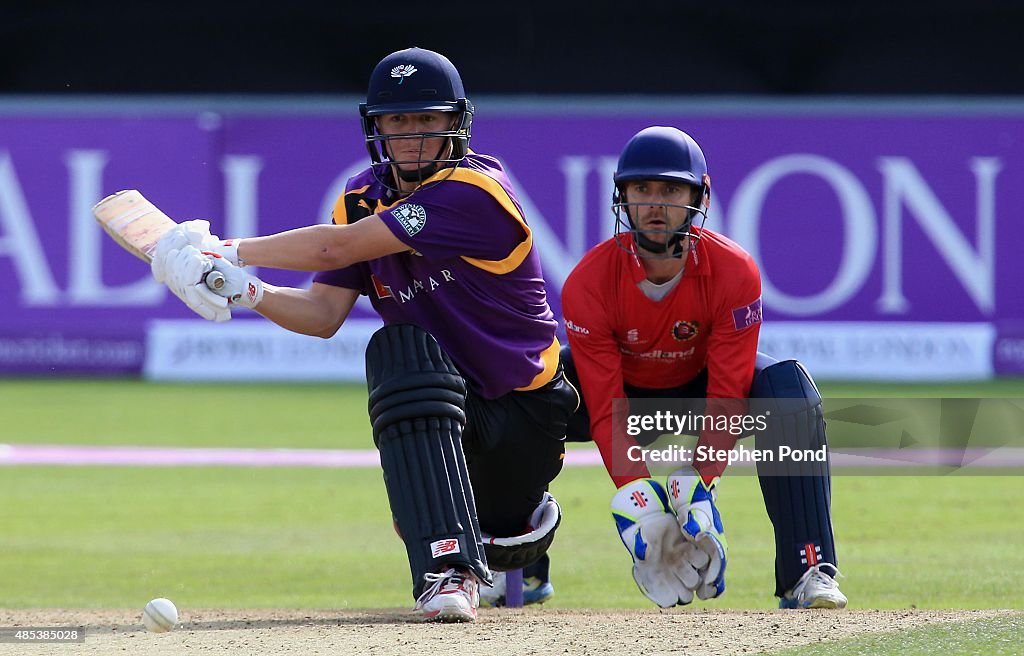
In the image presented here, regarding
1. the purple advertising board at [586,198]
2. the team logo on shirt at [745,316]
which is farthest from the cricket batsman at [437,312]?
the purple advertising board at [586,198]

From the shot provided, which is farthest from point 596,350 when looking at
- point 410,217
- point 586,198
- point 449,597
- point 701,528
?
point 586,198

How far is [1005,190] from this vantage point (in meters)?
15.3

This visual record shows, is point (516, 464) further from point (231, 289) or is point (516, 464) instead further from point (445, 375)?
point (231, 289)

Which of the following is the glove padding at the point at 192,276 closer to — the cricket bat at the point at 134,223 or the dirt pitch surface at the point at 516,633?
the cricket bat at the point at 134,223

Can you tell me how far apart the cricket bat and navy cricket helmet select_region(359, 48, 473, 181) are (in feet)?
2.26

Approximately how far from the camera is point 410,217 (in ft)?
15.0

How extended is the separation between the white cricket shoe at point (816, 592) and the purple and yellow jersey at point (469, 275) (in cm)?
100

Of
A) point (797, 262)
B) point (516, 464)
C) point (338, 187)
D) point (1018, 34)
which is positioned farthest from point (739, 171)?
point (516, 464)

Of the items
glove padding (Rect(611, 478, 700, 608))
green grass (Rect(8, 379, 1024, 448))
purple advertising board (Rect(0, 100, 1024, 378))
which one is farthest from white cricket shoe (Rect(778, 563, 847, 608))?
purple advertising board (Rect(0, 100, 1024, 378))

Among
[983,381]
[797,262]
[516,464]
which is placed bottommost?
[516,464]

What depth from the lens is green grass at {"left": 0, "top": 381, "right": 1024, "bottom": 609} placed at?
19.1 ft

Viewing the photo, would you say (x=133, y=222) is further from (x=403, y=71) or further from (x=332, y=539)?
(x=332, y=539)

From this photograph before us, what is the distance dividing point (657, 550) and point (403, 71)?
Result: 5.39 feet

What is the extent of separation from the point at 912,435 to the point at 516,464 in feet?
14.5
